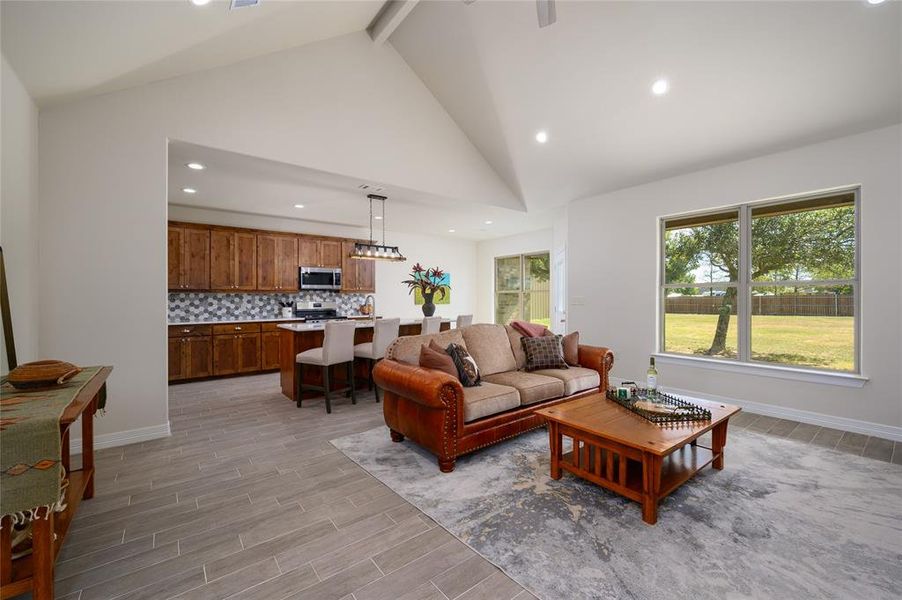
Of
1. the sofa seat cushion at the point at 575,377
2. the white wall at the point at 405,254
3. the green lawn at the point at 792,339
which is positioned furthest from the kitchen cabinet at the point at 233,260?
the green lawn at the point at 792,339

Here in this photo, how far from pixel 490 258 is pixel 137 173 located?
6.96m

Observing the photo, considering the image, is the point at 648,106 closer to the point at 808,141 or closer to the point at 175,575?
the point at 808,141

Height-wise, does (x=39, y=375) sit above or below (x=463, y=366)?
above

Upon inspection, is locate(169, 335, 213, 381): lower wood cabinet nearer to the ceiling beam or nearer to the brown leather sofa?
the brown leather sofa

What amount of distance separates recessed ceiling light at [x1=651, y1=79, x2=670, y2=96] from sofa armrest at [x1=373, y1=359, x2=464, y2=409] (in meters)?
3.27

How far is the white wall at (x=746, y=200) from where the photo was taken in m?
3.42

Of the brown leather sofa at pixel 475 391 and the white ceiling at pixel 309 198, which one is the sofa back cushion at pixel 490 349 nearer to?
the brown leather sofa at pixel 475 391

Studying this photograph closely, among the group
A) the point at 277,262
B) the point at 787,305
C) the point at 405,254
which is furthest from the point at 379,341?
the point at 787,305

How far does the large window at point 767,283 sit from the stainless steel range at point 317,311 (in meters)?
5.54

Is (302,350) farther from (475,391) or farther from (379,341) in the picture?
(475,391)

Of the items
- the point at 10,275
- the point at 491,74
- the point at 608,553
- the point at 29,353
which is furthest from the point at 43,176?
the point at 608,553

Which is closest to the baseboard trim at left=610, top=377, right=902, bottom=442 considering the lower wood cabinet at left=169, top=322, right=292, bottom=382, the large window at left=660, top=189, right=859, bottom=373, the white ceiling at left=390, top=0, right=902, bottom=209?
the large window at left=660, top=189, right=859, bottom=373

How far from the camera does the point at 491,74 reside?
4.12m

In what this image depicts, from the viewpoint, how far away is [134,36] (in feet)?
8.16
